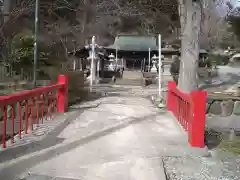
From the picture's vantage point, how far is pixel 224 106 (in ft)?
39.1

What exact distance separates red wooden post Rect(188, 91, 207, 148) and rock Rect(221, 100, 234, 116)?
686 centimetres

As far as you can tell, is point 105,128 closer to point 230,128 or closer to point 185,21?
point 230,128

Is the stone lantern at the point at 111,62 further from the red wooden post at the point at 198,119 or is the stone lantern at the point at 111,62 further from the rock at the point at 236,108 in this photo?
the red wooden post at the point at 198,119

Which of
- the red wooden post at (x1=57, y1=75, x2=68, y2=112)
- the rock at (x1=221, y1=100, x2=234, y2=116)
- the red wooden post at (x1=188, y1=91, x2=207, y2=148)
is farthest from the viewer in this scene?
the rock at (x1=221, y1=100, x2=234, y2=116)

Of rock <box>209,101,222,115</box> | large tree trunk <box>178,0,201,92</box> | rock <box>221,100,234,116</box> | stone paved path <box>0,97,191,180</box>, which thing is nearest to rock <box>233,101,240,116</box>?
rock <box>221,100,234,116</box>

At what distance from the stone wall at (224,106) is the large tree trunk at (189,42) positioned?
5.18 ft

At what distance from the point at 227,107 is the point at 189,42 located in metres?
3.17

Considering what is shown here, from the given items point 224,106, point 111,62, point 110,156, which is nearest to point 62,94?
point 110,156

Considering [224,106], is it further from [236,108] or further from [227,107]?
[236,108]

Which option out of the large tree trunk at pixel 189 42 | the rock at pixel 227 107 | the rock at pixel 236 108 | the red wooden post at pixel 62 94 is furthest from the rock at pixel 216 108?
the red wooden post at pixel 62 94

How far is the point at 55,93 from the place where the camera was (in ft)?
28.5

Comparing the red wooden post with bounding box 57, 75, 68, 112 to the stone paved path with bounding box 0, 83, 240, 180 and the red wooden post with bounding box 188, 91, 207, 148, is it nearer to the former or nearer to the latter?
the stone paved path with bounding box 0, 83, 240, 180

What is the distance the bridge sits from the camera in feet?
13.8

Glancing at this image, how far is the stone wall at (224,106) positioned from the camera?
11.9 meters
